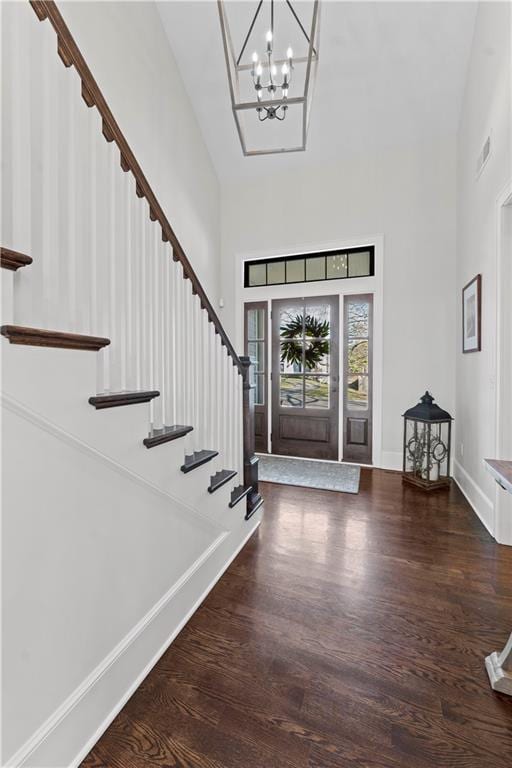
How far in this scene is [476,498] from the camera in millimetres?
3070

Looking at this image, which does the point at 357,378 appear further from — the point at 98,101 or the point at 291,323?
the point at 98,101

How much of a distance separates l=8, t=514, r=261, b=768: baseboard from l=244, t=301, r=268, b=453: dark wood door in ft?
10.1

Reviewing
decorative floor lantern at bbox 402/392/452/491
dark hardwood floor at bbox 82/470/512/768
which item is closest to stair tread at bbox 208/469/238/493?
dark hardwood floor at bbox 82/470/512/768

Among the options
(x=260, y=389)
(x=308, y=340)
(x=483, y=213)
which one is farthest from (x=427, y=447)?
(x=260, y=389)

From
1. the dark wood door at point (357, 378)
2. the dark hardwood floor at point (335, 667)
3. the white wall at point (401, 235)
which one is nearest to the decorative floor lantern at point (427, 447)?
the white wall at point (401, 235)

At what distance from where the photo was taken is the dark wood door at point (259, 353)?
4996 mm

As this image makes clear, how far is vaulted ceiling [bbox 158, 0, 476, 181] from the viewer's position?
3342mm

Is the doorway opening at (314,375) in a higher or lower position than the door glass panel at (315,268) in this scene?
lower

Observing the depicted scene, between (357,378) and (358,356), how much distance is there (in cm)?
28

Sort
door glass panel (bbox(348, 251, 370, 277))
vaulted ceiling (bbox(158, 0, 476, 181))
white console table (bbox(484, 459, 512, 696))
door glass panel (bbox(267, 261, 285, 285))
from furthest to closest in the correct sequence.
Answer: door glass panel (bbox(267, 261, 285, 285))
door glass panel (bbox(348, 251, 370, 277))
vaulted ceiling (bbox(158, 0, 476, 181))
white console table (bbox(484, 459, 512, 696))

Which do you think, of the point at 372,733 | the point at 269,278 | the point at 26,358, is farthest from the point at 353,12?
the point at 372,733

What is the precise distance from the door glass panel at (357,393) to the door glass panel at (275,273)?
164 centimetres

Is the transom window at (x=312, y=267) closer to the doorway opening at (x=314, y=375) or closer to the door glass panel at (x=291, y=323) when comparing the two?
the doorway opening at (x=314, y=375)

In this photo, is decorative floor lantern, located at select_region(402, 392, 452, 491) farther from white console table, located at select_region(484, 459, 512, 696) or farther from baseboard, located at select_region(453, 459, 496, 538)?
white console table, located at select_region(484, 459, 512, 696)
